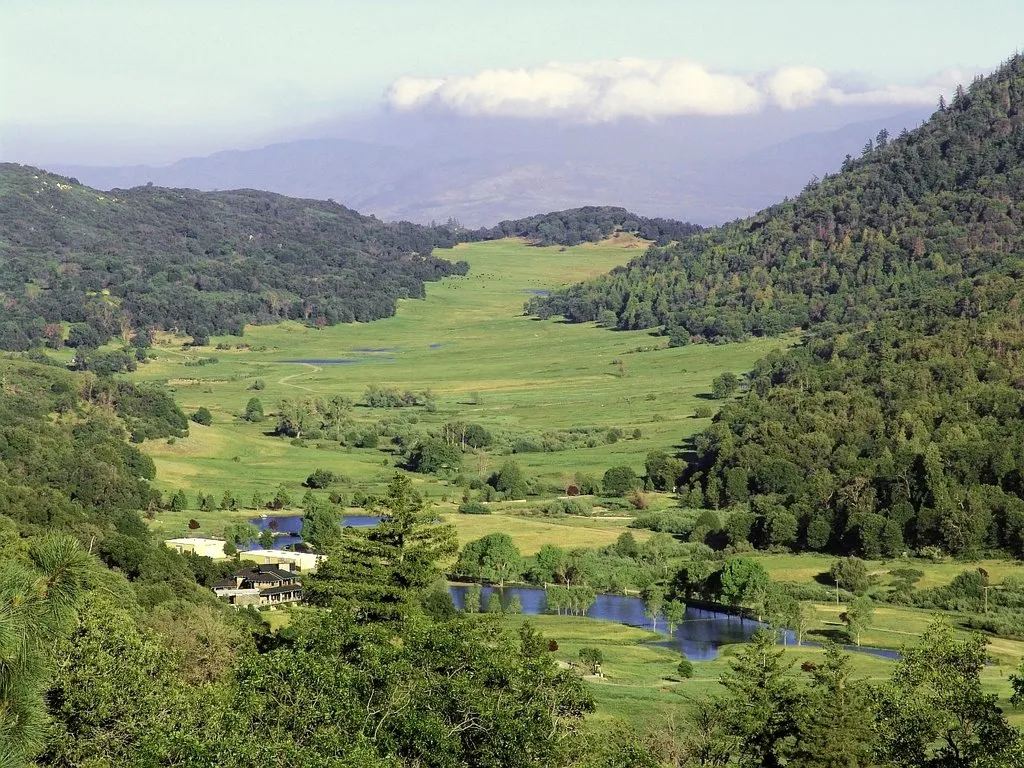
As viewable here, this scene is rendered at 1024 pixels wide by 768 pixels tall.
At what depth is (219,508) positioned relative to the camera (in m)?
99.2

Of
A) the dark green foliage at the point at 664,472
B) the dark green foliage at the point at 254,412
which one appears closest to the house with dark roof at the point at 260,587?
the dark green foliage at the point at 664,472

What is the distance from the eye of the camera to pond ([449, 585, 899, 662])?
6281cm

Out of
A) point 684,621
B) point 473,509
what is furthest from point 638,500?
point 684,621

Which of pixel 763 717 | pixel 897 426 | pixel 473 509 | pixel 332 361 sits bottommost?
pixel 473 509

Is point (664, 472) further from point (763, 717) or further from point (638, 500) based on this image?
point (763, 717)

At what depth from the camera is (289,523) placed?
97.2 metres

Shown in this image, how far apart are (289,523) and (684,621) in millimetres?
37511

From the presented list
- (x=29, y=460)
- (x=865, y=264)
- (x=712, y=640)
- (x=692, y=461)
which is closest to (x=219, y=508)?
(x=29, y=460)

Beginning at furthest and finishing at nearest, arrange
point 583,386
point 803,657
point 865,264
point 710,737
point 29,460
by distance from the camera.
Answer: point 865,264 → point 583,386 → point 29,460 → point 803,657 → point 710,737

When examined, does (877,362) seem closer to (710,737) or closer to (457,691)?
(710,737)

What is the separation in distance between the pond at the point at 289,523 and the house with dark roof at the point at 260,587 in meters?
16.1

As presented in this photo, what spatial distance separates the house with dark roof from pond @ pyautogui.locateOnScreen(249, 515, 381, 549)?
53.0ft

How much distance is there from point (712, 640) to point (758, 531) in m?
24.3

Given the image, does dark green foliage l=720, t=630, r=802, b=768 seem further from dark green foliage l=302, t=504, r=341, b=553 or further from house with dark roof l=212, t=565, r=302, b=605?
dark green foliage l=302, t=504, r=341, b=553
